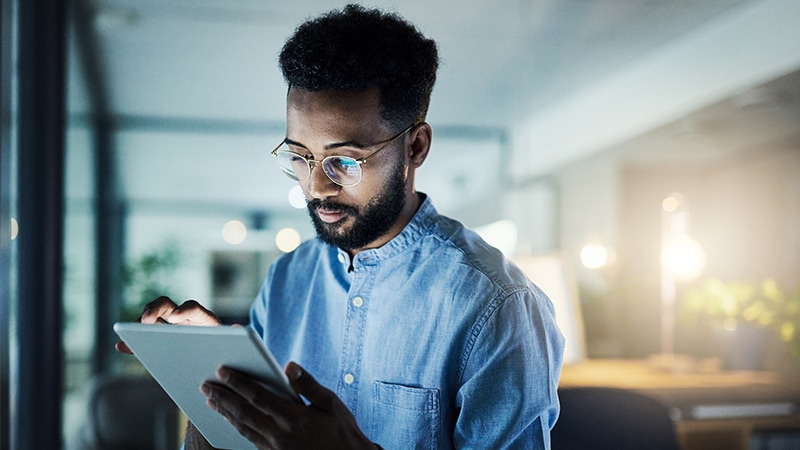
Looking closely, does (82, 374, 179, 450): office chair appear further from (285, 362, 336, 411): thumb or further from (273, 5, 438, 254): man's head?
(285, 362, 336, 411): thumb

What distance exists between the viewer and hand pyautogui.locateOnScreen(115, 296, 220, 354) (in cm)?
101

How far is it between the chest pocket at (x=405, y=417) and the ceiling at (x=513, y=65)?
158 cm

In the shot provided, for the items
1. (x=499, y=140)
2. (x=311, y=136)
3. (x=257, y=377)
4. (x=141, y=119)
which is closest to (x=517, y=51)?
(x=499, y=140)

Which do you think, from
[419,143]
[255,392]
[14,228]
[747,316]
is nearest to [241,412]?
[255,392]

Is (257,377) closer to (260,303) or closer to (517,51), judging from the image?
(260,303)

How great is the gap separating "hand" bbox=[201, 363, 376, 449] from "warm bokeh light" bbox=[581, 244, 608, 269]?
115 inches

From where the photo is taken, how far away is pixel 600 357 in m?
3.30

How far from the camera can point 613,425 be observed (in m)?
1.42

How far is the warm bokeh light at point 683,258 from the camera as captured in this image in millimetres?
3004

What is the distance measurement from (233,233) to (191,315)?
207 cm

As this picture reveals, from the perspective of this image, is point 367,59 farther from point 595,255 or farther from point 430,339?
point 595,255

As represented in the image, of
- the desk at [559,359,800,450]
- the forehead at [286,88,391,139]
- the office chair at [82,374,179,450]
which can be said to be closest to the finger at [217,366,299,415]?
the forehead at [286,88,391,139]

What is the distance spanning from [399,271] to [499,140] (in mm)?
2384

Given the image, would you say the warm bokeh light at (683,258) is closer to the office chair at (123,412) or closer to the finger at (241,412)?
the office chair at (123,412)
